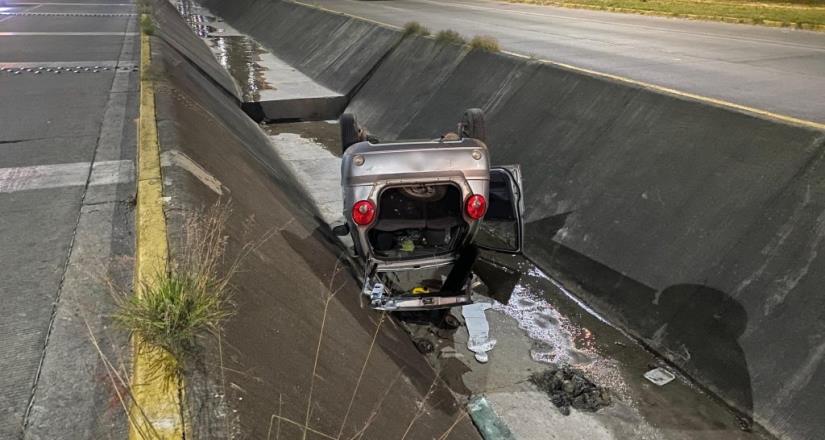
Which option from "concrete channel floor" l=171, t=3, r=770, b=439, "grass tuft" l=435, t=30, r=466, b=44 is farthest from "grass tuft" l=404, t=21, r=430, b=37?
"concrete channel floor" l=171, t=3, r=770, b=439

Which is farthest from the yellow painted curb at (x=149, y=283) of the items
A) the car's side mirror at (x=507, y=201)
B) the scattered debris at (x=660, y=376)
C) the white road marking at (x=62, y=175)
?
the scattered debris at (x=660, y=376)

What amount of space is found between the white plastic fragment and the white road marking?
153 inches

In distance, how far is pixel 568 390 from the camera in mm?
4551

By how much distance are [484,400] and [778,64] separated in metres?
10.5

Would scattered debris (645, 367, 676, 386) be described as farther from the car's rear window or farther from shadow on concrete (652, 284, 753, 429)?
the car's rear window

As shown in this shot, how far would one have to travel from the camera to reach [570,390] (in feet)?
14.9

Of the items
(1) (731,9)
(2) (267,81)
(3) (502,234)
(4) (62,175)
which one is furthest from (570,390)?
(1) (731,9)

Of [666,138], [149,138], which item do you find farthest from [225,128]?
[666,138]

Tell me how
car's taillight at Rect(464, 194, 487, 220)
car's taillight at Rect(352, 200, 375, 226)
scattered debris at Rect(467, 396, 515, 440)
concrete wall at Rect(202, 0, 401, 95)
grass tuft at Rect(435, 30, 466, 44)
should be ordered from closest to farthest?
scattered debris at Rect(467, 396, 515, 440) → car's taillight at Rect(352, 200, 375, 226) → car's taillight at Rect(464, 194, 487, 220) → grass tuft at Rect(435, 30, 466, 44) → concrete wall at Rect(202, 0, 401, 95)

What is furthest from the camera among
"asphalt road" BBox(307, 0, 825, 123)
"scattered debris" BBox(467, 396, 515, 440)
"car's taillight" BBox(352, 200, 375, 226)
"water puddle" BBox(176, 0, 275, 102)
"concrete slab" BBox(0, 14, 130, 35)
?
"concrete slab" BBox(0, 14, 130, 35)

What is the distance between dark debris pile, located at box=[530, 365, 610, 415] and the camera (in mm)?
4426

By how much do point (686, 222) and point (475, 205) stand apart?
2597 millimetres

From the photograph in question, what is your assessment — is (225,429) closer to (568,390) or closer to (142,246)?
(142,246)

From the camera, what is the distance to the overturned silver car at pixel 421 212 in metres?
4.35
